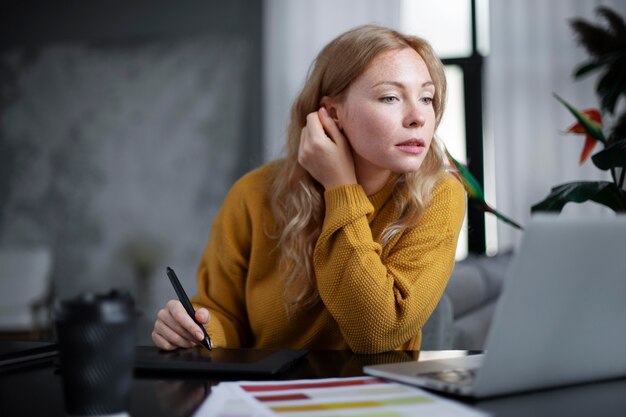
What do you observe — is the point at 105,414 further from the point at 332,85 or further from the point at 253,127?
the point at 253,127

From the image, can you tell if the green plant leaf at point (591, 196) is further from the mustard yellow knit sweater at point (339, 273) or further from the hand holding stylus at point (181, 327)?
the hand holding stylus at point (181, 327)

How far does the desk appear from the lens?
1.86ft

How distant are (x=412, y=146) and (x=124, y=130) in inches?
151

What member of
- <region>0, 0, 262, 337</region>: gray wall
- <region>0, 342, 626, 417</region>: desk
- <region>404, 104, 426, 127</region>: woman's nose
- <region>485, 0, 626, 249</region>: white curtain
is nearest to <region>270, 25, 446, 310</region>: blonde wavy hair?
<region>404, 104, 426, 127</region>: woman's nose

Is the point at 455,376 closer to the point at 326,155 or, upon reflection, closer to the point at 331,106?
the point at 326,155

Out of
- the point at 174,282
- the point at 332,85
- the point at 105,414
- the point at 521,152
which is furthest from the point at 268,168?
the point at 521,152

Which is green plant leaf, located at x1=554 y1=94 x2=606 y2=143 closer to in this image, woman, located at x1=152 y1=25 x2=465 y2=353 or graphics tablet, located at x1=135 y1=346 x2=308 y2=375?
woman, located at x1=152 y1=25 x2=465 y2=353

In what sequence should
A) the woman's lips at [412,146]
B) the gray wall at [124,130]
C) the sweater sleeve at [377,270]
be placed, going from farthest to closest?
the gray wall at [124,130]
the woman's lips at [412,146]
the sweater sleeve at [377,270]

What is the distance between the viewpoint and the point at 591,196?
3.93ft

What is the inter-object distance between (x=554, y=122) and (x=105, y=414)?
155 inches

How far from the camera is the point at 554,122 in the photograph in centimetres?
407

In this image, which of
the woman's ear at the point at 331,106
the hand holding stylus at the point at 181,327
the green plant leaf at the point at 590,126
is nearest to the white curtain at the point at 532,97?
the green plant leaf at the point at 590,126

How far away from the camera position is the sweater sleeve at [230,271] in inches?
49.6

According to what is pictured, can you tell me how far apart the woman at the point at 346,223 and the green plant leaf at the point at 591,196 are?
→ 0.57ft
